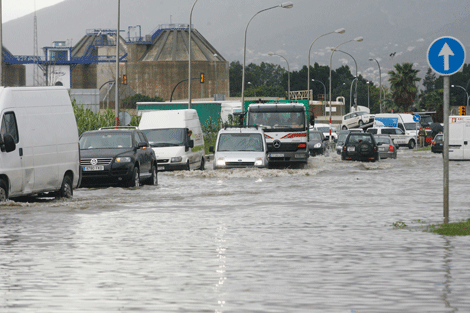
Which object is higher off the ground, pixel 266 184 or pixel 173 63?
pixel 173 63

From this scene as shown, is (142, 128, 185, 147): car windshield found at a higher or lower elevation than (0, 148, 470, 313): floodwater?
higher

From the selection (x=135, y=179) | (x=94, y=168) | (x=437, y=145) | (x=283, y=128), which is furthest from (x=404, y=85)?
(x=94, y=168)

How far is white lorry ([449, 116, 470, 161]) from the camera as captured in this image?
39750mm

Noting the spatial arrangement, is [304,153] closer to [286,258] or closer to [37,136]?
[37,136]

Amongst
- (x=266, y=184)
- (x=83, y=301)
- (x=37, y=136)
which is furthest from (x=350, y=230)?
(x=266, y=184)

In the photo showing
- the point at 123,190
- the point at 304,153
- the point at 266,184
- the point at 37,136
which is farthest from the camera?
the point at 304,153

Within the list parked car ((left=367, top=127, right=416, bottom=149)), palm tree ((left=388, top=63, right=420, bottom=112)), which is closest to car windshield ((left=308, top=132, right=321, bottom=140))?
parked car ((left=367, top=127, right=416, bottom=149))

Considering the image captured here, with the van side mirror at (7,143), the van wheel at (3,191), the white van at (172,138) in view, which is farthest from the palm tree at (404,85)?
the van wheel at (3,191)

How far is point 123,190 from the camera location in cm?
2100

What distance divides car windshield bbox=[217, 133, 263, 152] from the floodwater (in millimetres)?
8951

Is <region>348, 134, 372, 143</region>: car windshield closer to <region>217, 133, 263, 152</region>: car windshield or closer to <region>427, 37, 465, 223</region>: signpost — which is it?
<region>217, 133, 263, 152</region>: car windshield

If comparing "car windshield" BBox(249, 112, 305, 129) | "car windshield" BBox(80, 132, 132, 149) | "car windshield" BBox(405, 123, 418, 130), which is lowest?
"car windshield" BBox(80, 132, 132, 149)

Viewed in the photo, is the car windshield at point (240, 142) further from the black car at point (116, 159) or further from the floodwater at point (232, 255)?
the floodwater at point (232, 255)

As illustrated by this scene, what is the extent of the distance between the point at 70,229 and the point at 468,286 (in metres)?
6.79
